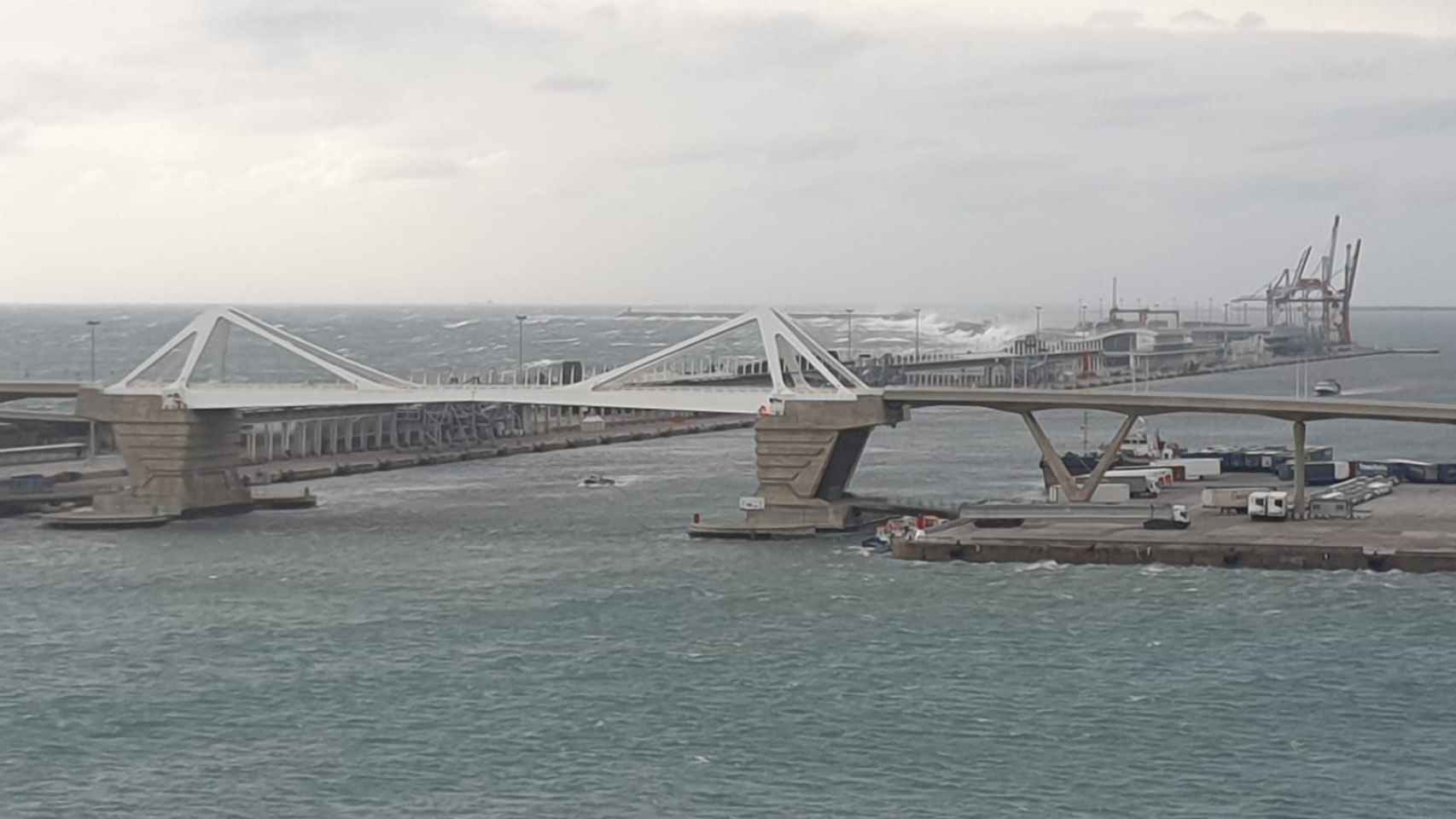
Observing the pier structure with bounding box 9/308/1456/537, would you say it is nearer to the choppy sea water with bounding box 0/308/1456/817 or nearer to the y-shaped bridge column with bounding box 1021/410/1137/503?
the y-shaped bridge column with bounding box 1021/410/1137/503

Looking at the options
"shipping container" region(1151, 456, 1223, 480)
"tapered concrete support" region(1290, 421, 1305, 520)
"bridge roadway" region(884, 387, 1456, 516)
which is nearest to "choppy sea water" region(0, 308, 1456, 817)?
"bridge roadway" region(884, 387, 1456, 516)

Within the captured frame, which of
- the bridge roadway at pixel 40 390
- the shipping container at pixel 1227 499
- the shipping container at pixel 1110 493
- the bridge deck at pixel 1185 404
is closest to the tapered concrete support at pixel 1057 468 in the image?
the bridge deck at pixel 1185 404

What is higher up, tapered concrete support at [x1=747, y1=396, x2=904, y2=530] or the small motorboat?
tapered concrete support at [x1=747, y1=396, x2=904, y2=530]

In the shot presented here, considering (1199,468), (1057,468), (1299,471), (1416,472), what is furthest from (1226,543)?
(1416,472)

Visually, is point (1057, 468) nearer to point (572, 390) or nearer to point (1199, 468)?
point (1199, 468)

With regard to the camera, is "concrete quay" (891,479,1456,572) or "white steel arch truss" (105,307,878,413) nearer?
"concrete quay" (891,479,1456,572)
